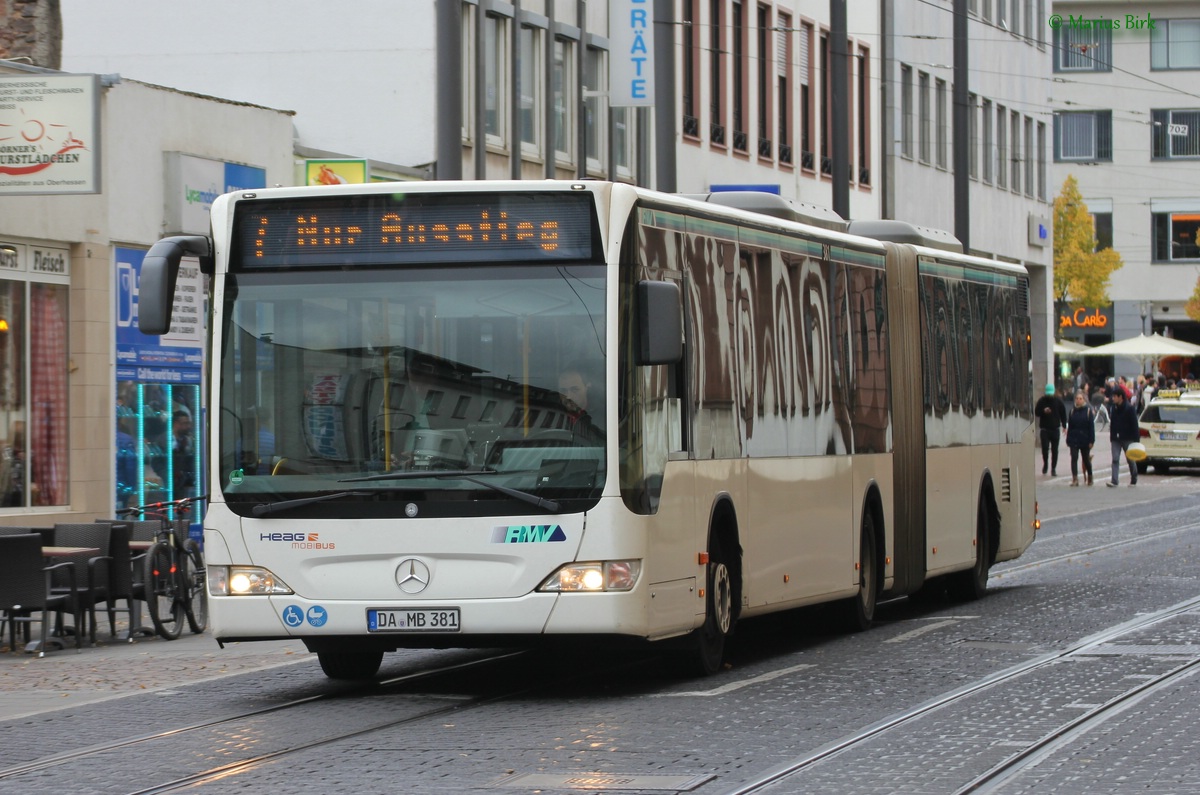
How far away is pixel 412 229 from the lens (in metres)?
12.7

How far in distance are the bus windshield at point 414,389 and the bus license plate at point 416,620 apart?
0.51m

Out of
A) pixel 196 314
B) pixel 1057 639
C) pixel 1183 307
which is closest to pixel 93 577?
pixel 1057 639

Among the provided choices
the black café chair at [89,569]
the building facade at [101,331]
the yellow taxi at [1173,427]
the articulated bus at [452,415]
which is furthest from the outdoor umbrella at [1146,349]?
the articulated bus at [452,415]

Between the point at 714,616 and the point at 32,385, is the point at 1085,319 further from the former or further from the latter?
the point at 714,616

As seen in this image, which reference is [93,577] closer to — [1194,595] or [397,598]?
[397,598]

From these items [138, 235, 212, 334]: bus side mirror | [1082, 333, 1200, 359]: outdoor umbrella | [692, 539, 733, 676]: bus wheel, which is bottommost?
[692, 539, 733, 676]: bus wheel

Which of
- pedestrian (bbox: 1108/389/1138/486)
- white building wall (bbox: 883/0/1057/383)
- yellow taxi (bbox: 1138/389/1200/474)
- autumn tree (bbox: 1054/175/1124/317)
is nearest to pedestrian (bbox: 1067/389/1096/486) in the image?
pedestrian (bbox: 1108/389/1138/486)

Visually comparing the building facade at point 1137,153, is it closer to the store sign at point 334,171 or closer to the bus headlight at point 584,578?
the store sign at point 334,171

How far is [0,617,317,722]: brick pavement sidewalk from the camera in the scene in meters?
13.6

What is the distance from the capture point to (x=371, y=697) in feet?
42.7

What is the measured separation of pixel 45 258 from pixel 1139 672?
42.1 feet

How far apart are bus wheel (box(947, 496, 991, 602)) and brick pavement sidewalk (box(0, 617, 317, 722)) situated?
6237mm

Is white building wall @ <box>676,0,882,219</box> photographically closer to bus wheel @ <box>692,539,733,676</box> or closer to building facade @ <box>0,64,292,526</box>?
building facade @ <box>0,64,292,526</box>

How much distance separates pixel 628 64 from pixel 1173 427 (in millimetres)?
25623
